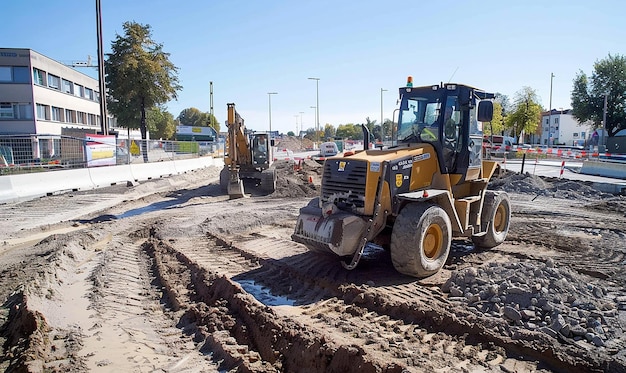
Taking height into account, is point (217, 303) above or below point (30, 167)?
below

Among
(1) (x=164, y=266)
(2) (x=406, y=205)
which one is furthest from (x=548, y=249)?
(1) (x=164, y=266)

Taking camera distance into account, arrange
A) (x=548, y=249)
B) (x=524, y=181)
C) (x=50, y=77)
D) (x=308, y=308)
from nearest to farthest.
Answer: (x=308, y=308), (x=548, y=249), (x=524, y=181), (x=50, y=77)

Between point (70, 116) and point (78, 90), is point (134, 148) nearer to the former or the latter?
point (70, 116)

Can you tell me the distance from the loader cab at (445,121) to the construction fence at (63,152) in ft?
45.0

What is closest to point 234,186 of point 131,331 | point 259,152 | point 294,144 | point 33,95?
point 259,152

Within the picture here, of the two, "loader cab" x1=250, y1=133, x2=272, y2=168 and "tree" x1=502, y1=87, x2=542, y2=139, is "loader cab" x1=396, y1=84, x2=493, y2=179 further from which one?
"tree" x1=502, y1=87, x2=542, y2=139

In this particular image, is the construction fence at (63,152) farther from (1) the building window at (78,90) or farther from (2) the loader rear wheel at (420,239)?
(1) the building window at (78,90)

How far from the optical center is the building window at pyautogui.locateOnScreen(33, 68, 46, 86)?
127 feet

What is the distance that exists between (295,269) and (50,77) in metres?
44.6

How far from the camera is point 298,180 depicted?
65.1 ft

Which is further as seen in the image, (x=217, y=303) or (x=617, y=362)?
(x=217, y=303)

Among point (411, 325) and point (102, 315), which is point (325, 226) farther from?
point (102, 315)

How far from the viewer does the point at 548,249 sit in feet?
28.6

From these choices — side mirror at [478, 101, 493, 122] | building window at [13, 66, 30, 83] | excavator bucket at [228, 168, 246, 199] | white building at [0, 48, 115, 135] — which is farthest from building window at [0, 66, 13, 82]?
side mirror at [478, 101, 493, 122]
